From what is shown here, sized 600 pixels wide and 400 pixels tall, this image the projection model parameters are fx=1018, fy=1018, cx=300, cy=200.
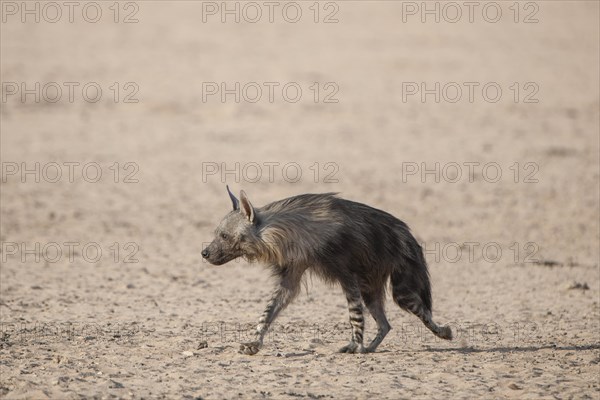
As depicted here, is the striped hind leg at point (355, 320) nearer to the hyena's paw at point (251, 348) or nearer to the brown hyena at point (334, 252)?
the brown hyena at point (334, 252)

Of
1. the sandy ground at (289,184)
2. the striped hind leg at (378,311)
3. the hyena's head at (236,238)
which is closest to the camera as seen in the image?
the sandy ground at (289,184)

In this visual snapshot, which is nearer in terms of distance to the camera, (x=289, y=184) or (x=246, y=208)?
(x=246, y=208)

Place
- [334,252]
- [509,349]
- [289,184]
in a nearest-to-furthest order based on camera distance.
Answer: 1. [334,252]
2. [509,349]
3. [289,184]

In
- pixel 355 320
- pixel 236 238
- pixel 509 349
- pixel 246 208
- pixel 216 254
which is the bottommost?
pixel 509 349

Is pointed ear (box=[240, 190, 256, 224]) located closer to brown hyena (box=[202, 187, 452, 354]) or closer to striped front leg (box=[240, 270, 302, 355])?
brown hyena (box=[202, 187, 452, 354])

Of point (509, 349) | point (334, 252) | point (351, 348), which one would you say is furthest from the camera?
point (509, 349)

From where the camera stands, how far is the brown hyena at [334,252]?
288 inches

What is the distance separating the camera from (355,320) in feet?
24.2

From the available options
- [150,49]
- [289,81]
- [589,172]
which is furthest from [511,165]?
[150,49]

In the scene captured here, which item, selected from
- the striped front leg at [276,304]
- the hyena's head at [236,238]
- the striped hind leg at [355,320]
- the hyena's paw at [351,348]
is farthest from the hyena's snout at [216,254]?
the hyena's paw at [351,348]

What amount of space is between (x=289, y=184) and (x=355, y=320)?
830 centimetres

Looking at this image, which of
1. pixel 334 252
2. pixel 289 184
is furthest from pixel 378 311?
pixel 289 184

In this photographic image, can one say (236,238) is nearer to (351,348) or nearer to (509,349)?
(351,348)

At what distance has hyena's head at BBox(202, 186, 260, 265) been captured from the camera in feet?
24.3
